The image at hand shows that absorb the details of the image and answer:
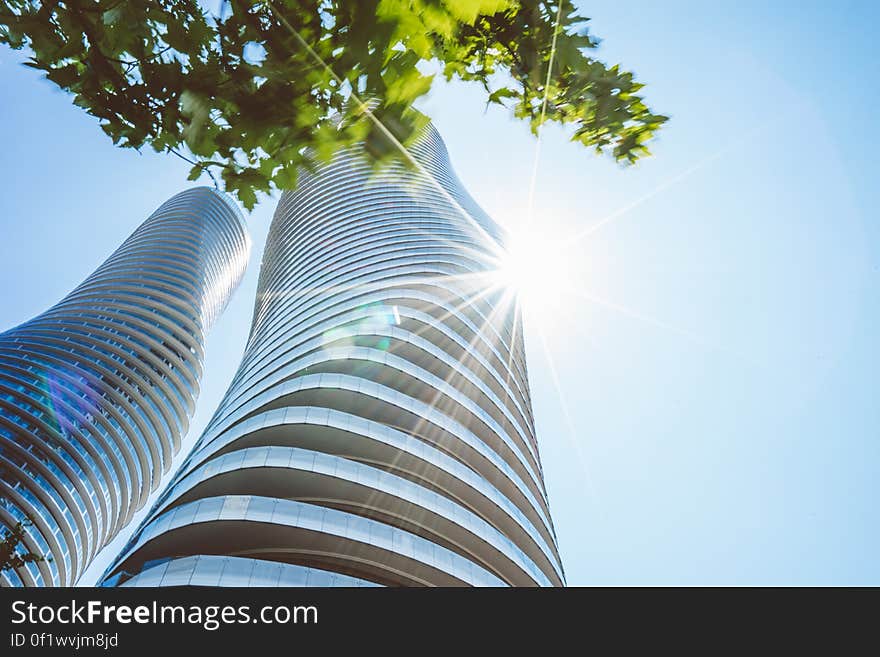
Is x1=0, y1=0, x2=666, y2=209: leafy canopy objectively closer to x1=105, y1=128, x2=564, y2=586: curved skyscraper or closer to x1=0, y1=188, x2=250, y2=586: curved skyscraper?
x1=105, y1=128, x2=564, y2=586: curved skyscraper

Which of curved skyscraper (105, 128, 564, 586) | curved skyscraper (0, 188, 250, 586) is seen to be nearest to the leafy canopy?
curved skyscraper (105, 128, 564, 586)

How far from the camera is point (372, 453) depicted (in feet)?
77.3

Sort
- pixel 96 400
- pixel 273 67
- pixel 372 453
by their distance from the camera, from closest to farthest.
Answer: pixel 273 67, pixel 372 453, pixel 96 400

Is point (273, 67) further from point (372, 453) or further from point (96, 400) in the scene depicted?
point (96, 400)

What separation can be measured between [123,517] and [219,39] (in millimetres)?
84243

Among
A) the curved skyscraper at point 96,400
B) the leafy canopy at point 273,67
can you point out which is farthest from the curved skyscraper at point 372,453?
the curved skyscraper at point 96,400

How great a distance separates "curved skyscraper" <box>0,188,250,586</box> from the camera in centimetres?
5894

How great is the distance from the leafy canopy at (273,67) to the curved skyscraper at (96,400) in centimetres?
6271

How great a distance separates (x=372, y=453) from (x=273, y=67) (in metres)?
21.1

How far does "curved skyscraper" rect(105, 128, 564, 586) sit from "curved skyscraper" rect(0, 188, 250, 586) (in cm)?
3845

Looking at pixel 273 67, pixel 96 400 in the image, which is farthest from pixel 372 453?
pixel 96 400

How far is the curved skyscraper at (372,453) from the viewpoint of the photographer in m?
17.9
